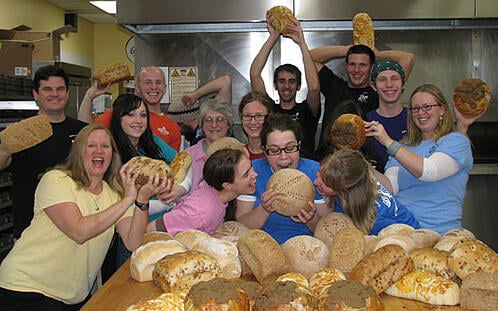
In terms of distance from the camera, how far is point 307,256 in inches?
74.5

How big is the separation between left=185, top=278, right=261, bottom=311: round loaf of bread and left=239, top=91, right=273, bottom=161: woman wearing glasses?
1.66m

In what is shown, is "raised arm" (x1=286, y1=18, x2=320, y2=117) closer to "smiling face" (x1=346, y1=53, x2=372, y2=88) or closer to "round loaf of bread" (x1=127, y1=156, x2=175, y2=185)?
"smiling face" (x1=346, y1=53, x2=372, y2=88)

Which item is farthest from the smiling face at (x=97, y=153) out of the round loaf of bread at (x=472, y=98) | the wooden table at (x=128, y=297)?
the round loaf of bread at (x=472, y=98)

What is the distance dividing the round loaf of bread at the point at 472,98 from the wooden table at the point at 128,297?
150 centimetres

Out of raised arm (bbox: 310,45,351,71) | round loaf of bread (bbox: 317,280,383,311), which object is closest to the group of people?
round loaf of bread (bbox: 317,280,383,311)

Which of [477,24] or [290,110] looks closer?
[290,110]

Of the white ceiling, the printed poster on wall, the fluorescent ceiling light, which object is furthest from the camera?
the white ceiling

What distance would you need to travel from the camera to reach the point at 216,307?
1.34m

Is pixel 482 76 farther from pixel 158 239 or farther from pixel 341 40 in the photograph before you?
pixel 158 239

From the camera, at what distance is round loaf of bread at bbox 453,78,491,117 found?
9.31ft

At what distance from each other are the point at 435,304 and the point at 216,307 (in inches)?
27.7

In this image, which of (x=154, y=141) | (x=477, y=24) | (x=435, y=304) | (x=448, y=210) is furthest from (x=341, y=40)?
(x=435, y=304)

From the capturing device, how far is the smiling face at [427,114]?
2.67 metres

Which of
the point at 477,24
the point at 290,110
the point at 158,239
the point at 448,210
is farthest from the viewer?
the point at 477,24
